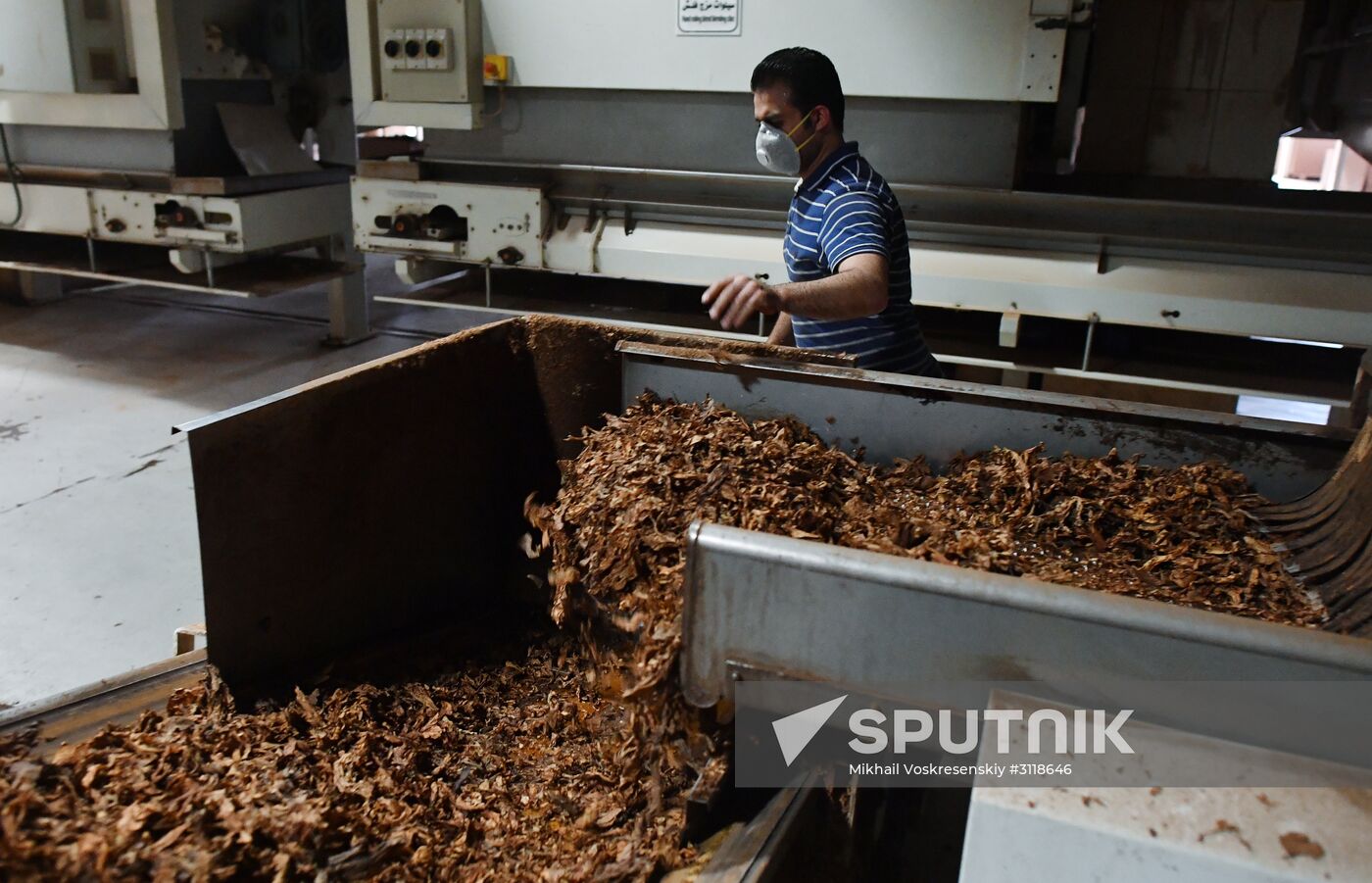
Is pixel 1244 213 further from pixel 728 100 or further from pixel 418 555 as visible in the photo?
pixel 418 555

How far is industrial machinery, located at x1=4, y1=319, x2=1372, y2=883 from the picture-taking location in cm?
83

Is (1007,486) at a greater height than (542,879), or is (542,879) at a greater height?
(1007,486)

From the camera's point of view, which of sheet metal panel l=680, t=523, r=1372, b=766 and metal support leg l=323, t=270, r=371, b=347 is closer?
sheet metal panel l=680, t=523, r=1372, b=766

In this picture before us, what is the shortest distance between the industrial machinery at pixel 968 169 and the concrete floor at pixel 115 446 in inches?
40.0

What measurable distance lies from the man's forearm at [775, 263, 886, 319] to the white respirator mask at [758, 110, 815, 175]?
1.17 feet

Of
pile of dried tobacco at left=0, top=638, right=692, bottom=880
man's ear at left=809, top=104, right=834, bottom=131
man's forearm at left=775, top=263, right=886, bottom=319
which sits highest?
man's ear at left=809, top=104, right=834, bottom=131

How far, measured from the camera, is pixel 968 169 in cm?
264

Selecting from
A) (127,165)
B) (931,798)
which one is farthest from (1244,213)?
(127,165)

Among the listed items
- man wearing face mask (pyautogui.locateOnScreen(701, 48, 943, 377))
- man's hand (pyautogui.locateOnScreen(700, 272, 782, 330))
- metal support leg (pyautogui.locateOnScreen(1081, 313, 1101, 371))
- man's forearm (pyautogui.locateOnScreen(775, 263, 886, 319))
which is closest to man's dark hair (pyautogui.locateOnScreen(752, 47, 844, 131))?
man wearing face mask (pyautogui.locateOnScreen(701, 48, 943, 377))

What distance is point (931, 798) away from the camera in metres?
1.48

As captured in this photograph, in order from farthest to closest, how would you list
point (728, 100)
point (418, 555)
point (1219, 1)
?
point (1219, 1), point (728, 100), point (418, 555)

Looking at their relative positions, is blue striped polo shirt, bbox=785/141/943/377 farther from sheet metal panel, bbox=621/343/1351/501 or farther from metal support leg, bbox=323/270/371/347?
metal support leg, bbox=323/270/371/347

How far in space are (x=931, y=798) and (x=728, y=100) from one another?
6.65 feet

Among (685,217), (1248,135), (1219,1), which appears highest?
(1219,1)
